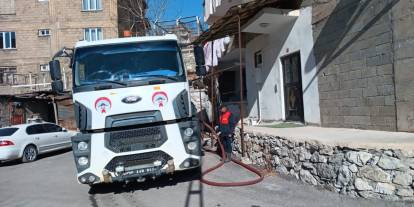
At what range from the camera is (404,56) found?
24.4 feet

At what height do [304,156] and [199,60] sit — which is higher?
[199,60]

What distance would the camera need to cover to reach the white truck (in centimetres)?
723

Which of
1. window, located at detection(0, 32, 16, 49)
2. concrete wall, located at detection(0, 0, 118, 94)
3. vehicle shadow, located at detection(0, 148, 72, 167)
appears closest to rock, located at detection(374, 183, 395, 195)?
vehicle shadow, located at detection(0, 148, 72, 167)

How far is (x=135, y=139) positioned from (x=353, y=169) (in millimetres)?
3917

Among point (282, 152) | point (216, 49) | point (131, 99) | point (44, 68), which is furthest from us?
point (44, 68)

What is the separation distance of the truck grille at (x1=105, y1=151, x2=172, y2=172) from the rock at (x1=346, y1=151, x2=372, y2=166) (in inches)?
128

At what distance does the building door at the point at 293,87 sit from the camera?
11848 millimetres

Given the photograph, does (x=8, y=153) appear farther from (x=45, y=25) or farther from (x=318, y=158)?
(x=45, y=25)

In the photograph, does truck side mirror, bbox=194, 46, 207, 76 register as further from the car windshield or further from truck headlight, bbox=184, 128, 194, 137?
the car windshield

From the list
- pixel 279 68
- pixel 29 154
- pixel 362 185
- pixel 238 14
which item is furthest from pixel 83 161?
pixel 29 154

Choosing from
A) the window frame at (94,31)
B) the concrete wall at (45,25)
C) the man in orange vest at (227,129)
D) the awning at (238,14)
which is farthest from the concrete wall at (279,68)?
the concrete wall at (45,25)

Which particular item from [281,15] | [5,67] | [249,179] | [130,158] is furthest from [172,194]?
[5,67]

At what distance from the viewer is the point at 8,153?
1423cm

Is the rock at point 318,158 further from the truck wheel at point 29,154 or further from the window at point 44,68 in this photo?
the window at point 44,68
